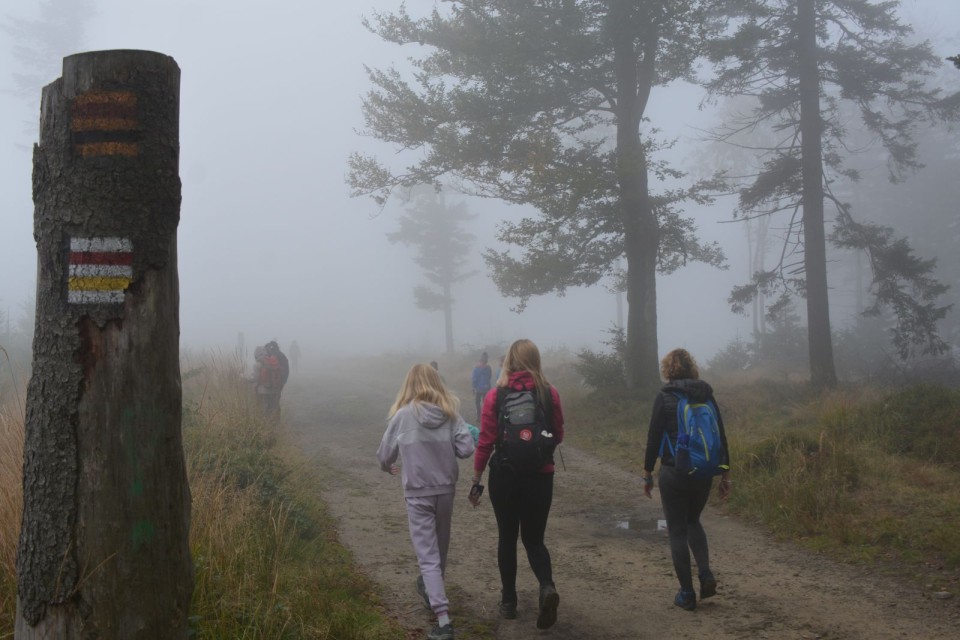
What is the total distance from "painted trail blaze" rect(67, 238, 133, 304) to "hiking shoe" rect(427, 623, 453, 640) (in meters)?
3.33

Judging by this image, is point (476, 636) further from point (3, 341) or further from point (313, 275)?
point (313, 275)

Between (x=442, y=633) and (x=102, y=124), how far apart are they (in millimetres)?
3831

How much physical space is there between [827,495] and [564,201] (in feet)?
28.4

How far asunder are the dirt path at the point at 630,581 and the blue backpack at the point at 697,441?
1.09m

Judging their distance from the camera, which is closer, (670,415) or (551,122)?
(670,415)

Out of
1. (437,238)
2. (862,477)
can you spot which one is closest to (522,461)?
(862,477)

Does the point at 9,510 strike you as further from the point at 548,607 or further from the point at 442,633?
the point at 548,607

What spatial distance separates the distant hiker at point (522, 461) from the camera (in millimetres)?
5500

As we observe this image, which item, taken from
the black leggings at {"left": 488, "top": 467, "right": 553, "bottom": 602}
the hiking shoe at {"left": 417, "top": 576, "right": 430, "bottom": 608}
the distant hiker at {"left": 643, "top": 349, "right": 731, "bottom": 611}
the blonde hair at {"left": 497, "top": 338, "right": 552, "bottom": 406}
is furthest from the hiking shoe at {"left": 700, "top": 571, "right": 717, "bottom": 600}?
the hiking shoe at {"left": 417, "top": 576, "right": 430, "bottom": 608}

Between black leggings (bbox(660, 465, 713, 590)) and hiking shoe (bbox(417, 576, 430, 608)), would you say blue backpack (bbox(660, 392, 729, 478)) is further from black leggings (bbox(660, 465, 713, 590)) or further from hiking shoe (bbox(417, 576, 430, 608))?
hiking shoe (bbox(417, 576, 430, 608))

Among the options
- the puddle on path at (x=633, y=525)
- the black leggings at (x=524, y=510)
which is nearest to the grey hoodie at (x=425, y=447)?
the black leggings at (x=524, y=510)

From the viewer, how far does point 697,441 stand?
580cm

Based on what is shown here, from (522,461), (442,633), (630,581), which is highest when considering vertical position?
(522,461)

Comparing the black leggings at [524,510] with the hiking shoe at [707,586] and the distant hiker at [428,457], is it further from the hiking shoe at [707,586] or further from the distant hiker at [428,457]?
the hiking shoe at [707,586]
